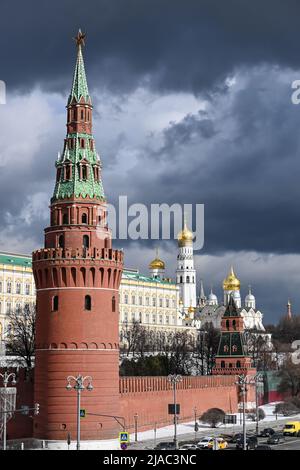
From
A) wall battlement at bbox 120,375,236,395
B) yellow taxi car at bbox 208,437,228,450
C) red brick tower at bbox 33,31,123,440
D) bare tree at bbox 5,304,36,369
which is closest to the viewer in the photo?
yellow taxi car at bbox 208,437,228,450

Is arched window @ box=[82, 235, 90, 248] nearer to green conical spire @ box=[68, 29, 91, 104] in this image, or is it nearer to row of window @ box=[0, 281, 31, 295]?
green conical spire @ box=[68, 29, 91, 104]

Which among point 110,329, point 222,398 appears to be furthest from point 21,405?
point 222,398

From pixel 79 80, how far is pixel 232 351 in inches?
2134

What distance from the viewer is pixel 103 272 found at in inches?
2625

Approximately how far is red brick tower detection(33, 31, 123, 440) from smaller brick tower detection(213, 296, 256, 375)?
146 ft

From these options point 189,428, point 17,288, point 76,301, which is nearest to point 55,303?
point 76,301

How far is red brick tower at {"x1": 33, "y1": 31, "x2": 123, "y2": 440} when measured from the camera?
6562 cm

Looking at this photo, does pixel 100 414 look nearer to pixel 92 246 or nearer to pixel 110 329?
pixel 110 329

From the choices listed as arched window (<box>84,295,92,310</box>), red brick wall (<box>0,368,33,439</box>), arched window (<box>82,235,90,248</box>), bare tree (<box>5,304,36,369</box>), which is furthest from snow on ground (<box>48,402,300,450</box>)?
bare tree (<box>5,304,36,369</box>)

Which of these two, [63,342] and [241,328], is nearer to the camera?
[63,342]

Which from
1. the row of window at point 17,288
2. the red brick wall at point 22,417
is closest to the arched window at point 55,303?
the red brick wall at point 22,417

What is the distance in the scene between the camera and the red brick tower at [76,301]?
215 ft

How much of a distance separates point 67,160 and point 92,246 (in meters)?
7.73

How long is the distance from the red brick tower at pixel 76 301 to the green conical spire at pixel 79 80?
3006mm
